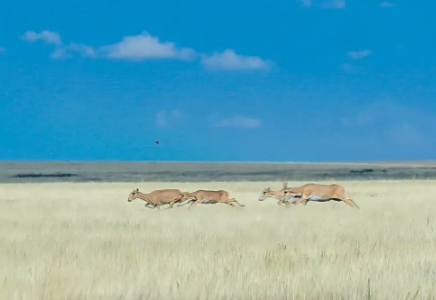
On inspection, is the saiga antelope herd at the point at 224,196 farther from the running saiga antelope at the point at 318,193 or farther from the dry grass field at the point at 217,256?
the dry grass field at the point at 217,256

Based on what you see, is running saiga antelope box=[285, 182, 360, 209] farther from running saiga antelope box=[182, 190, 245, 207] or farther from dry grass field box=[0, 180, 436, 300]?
dry grass field box=[0, 180, 436, 300]

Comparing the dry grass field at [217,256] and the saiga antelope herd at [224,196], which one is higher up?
the saiga antelope herd at [224,196]

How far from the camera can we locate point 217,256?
920cm

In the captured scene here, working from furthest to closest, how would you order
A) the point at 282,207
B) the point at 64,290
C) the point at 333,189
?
1. the point at 333,189
2. the point at 282,207
3. the point at 64,290

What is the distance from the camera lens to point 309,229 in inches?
538

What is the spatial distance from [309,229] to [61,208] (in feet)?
26.0

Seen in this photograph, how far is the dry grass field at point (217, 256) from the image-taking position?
22.3 ft

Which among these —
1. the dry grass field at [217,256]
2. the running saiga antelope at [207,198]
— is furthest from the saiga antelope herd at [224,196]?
the dry grass field at [217,256]

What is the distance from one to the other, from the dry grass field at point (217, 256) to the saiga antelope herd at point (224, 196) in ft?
11.8

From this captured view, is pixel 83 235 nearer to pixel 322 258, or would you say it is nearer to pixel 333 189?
pixel 322 258

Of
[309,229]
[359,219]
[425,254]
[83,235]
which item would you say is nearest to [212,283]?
[425,254]

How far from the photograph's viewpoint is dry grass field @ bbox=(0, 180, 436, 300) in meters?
6.80

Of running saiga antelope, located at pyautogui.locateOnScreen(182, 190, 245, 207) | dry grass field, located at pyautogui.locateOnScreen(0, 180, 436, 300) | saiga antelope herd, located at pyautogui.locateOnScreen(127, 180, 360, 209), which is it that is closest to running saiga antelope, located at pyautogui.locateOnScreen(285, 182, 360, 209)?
saiga antelope herd, located at pyautogui.locateOnScreen(127, 180, 360, 209)

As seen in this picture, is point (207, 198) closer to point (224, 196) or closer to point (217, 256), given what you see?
point (224, 196)
